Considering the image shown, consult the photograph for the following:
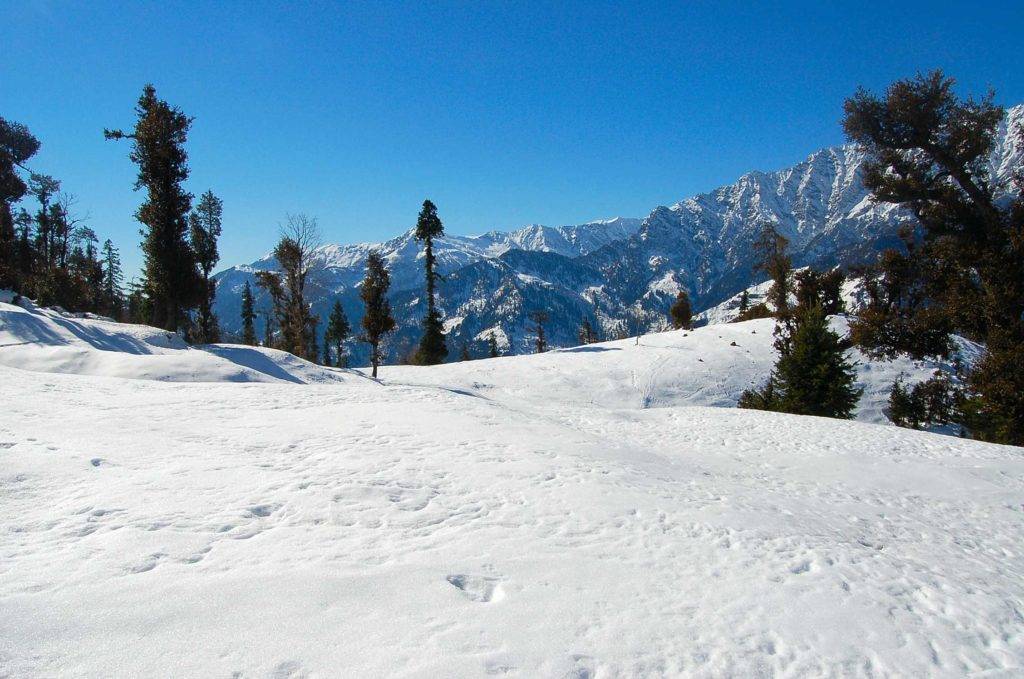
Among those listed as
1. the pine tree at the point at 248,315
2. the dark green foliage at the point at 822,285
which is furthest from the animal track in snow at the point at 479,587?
the pine tree at the point at 248,315

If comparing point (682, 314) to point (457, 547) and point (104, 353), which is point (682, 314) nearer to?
point (104, 353)

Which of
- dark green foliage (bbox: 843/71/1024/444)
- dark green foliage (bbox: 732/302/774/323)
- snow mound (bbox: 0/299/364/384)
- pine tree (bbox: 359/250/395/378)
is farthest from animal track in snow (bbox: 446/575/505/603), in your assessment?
dark green foliage (bbox: 732/302/774/323)

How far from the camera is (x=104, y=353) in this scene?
670 inches

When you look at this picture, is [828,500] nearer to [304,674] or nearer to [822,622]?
[822,622]

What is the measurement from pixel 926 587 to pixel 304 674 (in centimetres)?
809

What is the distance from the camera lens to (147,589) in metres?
4.48

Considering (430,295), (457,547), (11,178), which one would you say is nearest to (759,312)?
(430,295)

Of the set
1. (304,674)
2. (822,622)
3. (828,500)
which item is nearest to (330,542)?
(304,674)

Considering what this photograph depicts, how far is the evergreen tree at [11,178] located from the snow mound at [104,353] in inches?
409

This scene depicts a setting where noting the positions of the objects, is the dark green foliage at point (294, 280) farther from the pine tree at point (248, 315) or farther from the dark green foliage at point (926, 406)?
the dark green foliage at point (926, 406)

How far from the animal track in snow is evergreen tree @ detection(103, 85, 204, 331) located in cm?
3031

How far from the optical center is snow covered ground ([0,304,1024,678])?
13.3 ft

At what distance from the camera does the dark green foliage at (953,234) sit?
59.4 ft

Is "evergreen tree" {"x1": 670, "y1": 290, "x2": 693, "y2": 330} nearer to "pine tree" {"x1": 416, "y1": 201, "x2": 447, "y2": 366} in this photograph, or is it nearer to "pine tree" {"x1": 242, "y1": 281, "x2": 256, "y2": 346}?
"pine tree" {"x1": 416, "y1": 201, "x2": 447, "y2": 366}
